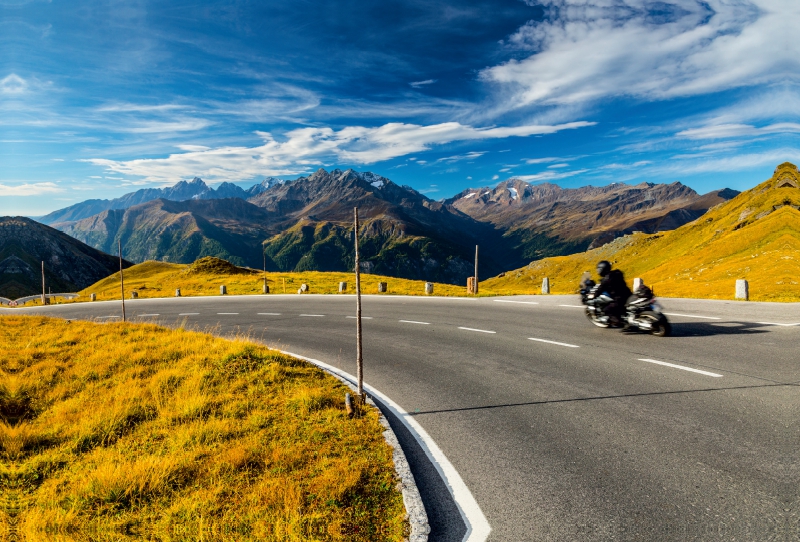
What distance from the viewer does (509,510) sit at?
3.76m

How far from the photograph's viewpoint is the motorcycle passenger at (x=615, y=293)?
11406 millimetres

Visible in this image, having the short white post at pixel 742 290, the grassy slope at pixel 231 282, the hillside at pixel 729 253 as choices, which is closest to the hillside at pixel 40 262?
the grassy slope at pixel 231 282

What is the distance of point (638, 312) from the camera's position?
11.0 m

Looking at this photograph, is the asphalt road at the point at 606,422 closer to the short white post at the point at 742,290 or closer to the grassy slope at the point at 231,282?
the short white post at the point at 742,290

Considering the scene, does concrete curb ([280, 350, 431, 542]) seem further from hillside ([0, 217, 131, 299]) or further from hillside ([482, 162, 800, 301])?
hillside ([0, 217, 131, 299])

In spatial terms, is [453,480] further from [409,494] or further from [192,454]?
[192,454]

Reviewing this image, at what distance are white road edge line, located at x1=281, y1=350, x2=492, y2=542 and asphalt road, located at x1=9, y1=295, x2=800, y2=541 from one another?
0.08m

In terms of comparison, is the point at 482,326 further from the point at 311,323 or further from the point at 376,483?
the point at 376,483

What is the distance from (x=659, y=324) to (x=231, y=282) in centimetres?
4750

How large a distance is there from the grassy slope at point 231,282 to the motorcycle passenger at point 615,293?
14.8m

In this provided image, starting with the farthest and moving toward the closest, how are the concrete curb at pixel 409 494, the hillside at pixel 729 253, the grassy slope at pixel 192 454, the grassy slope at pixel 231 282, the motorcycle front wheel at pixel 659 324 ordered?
the grassy slope at pixel 231 282 < the hillside at pixel 729 253 < the motorcycle front wheel at pixel 659 324 < the grassy slope at pixel 192 454 < the concrete curb at pixel 409 494

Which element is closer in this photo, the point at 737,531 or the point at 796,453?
the point at 737,531

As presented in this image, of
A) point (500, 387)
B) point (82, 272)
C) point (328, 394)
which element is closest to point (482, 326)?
point (500, 387)

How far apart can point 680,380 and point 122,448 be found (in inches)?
347
